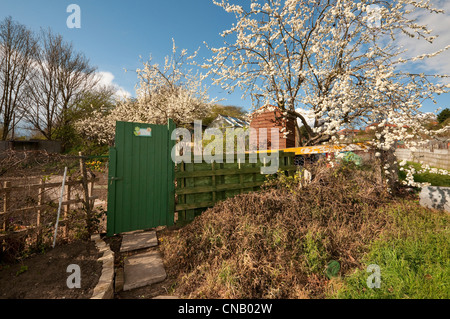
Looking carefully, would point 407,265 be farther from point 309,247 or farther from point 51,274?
point 51,274

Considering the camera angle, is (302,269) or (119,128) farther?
(119,128)

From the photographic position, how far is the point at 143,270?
10.1 ft

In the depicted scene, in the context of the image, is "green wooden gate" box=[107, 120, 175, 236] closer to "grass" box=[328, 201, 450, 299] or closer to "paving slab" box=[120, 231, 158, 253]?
"paving slab" box=[120, 231, 158, 253]

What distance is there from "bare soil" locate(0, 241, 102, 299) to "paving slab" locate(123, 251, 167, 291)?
45 centimetres

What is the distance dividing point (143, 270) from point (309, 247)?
269 cm

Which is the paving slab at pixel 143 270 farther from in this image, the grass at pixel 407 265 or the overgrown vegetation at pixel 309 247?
the grass at pixel 407 265

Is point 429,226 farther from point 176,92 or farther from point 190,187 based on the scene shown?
point 176,92

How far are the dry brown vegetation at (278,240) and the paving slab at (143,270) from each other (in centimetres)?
17

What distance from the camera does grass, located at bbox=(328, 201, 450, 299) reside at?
7.24ft

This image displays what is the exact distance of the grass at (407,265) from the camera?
2.21 metres

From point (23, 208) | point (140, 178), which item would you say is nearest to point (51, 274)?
point (23, 208)
